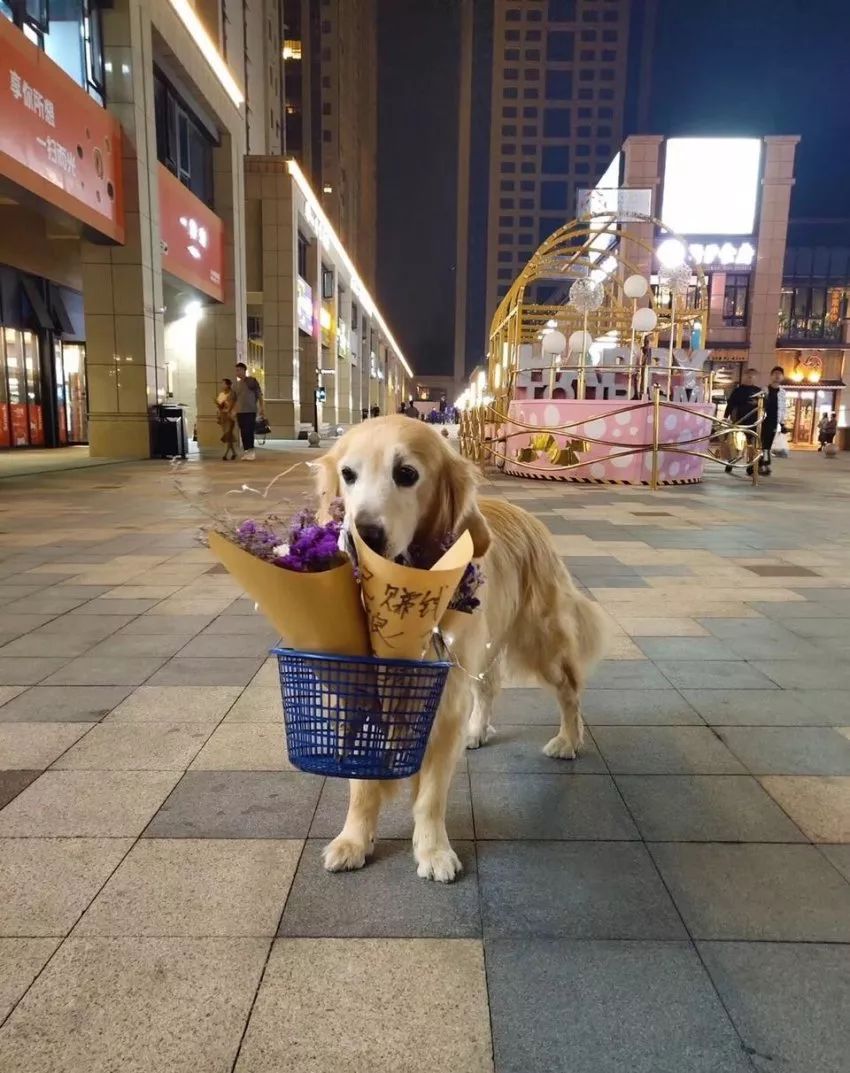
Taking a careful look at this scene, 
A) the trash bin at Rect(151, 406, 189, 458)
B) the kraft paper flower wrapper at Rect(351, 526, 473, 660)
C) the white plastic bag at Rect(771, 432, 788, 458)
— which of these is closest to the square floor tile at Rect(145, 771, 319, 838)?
the kraft paper flower wrapper at Rect(351, 526, 473, 660)

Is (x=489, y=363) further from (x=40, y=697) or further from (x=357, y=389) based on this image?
(x=357, y=389)

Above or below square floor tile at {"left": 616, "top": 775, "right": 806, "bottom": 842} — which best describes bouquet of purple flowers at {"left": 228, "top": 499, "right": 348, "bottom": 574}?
above

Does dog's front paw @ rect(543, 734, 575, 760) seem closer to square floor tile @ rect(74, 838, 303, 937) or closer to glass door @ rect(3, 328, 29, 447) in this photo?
square floor tile @ rect(74, 838, 303, 937)

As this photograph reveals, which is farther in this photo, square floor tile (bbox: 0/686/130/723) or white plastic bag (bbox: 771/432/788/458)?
white plastic bag (bbox: 771/432/788/458)

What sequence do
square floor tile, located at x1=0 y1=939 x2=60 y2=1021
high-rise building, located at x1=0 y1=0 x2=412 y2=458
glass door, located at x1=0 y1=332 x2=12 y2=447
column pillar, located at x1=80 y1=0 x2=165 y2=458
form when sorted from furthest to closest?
glass door, located at x1=0 y1=332 x2=12 y2=447, column pillar, located at x1=80 y1=0 x2=165 y2=458, high-rise building, located at x1=0 y1=0 x2=412 y2=458, square floor tile, located at x1=0 y1=939 x2=60 y2=1021

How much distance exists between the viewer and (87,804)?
94.9 inches

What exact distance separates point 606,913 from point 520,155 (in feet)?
510

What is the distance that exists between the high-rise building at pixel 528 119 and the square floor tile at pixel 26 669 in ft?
437

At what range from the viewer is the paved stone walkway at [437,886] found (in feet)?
4.96

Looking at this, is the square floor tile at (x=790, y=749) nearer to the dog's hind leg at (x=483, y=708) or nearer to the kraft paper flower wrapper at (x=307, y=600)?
the dog's hind leg at (x=483, y=708)

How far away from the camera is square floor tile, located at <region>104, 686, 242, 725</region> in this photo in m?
3.10

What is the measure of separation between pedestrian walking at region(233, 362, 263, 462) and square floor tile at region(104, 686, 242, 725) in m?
13.8

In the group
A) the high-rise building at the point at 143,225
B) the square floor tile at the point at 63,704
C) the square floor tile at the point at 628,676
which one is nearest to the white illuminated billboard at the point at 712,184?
the high-rise building at the point at 143,225

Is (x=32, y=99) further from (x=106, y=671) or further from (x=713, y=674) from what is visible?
(x=713, y=674)
